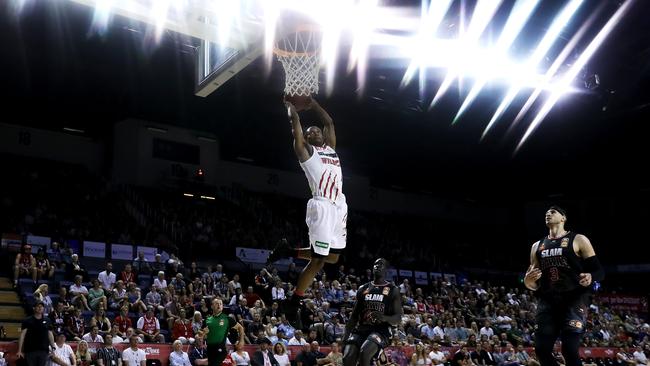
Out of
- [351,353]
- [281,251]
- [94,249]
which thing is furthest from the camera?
[94,249]

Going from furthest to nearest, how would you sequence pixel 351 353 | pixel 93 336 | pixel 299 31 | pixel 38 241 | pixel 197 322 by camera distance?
1. pixel 38 241
2. pixel 197 322
3. pixel 93 336
4. pixel 299 31
5. pixel 351 353

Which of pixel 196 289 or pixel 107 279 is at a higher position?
pixel 107 279

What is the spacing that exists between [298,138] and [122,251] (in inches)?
605

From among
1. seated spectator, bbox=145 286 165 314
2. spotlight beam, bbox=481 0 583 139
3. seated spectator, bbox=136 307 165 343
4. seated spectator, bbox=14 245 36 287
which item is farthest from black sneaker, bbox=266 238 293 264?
seated spectator, bbox=14 245 36 287

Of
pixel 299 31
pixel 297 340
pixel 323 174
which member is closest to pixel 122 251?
pixel 297 340

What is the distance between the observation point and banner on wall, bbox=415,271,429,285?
26.4 m

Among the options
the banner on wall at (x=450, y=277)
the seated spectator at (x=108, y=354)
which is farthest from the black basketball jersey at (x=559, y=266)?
the banner on wall at (x=450, y=277)

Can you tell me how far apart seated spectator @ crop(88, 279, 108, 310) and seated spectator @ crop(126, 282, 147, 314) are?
585 millimetres

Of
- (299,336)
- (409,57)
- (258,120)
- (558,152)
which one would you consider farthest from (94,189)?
(558,152)

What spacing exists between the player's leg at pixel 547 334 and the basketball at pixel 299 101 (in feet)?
10.4

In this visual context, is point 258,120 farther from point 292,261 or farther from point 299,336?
point 299,336

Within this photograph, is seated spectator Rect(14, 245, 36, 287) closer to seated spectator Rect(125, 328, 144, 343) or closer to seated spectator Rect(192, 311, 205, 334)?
seated spectator Rect(125, 328, 144, 343)

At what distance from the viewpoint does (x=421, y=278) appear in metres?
26.8

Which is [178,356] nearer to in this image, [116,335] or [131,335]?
[131,335]
